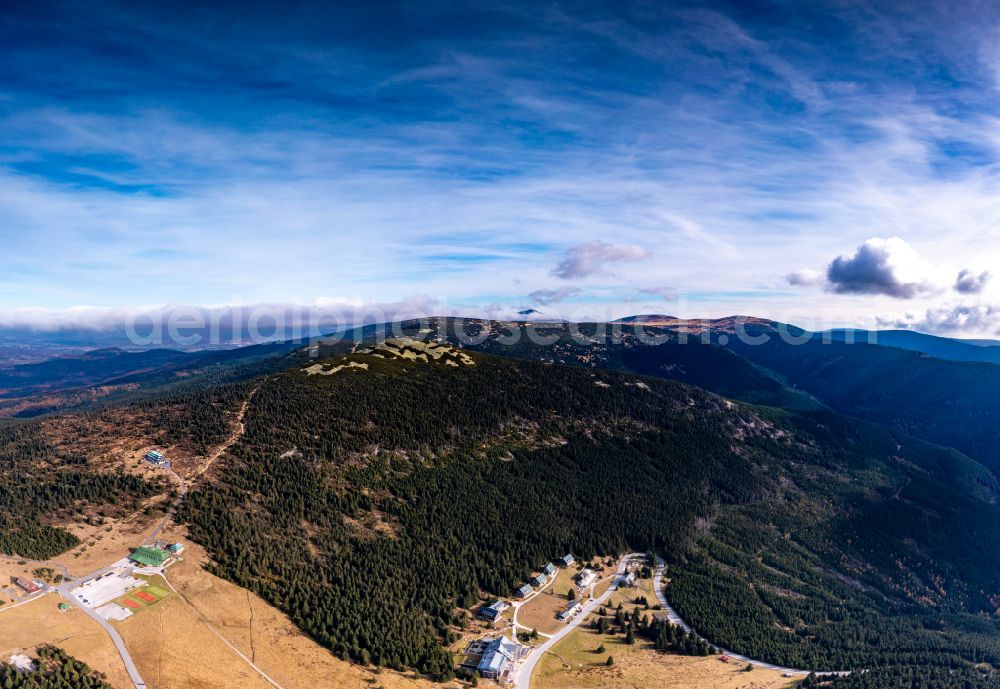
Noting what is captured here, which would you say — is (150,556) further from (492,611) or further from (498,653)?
(492,611)

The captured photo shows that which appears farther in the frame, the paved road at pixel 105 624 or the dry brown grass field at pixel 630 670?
the dry brown grass field at pixel 630 670

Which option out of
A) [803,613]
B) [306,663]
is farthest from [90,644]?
[803,613]

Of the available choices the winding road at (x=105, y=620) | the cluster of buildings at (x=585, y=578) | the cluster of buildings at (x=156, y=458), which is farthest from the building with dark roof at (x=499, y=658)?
the cluster of buildings at (x=156, y=458)

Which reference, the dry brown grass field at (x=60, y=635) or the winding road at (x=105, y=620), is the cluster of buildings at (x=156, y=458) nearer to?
the winding road at (x=105, y=620)

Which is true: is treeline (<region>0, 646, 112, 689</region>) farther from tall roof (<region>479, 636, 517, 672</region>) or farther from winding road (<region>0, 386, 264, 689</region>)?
tall roof (<region>479, 636, 517, 672</region>)

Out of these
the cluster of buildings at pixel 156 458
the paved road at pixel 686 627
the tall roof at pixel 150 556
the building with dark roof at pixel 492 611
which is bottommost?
the paved road at pixel 686 627

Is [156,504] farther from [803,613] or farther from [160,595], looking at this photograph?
[803,613]

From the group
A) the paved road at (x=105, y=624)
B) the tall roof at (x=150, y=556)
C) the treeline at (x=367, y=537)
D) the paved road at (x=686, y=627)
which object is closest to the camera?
the paved road at (x=105, y=624)
